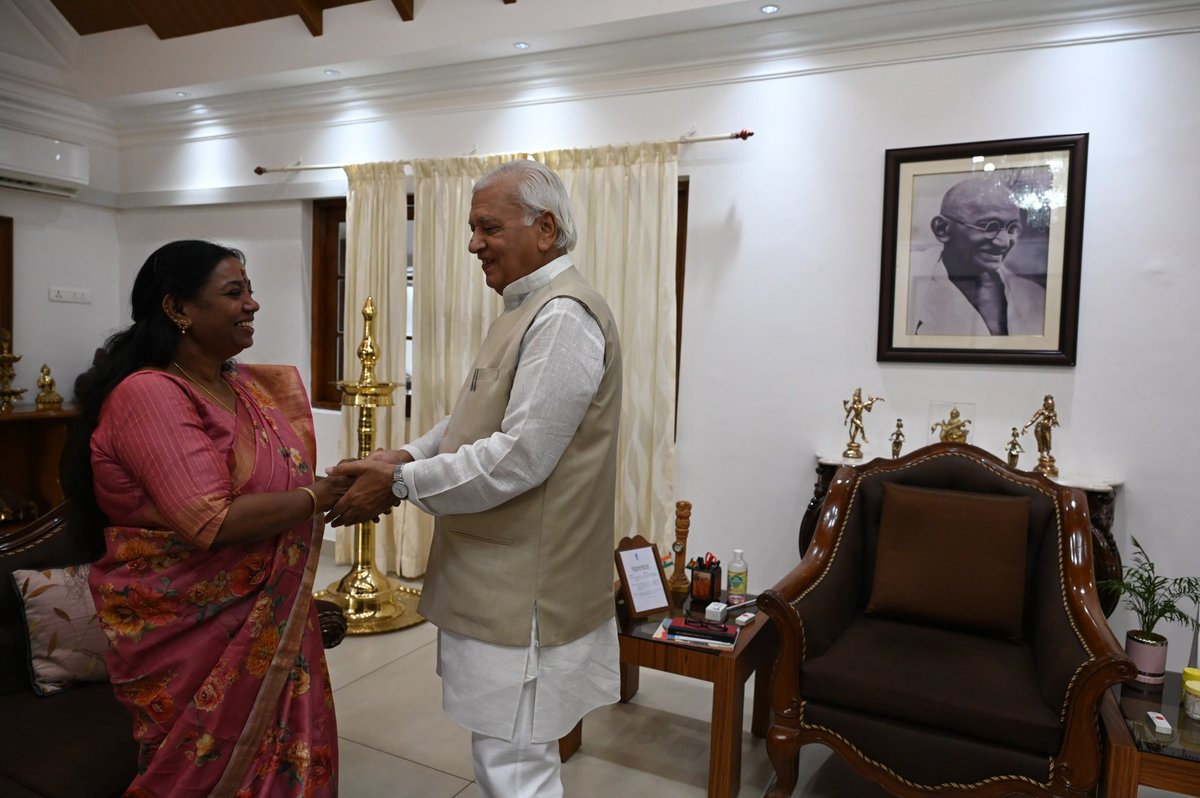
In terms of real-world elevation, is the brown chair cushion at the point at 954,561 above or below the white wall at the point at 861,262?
below

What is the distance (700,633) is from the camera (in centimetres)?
244

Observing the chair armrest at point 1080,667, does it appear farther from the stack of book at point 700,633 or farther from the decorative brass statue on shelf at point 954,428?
the decorative brass statue on shelf at point 954,428

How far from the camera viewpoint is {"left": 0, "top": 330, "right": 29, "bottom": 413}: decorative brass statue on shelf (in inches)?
186

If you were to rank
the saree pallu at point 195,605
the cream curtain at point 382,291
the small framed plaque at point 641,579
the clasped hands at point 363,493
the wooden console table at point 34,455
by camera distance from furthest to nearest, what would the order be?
the wooden console table at point 34,455 < the cream curtain at point 382,291 < the small framed plaque at point 641,579 < the clasped hands at point 363,493 < the saree pallu at point 195,605

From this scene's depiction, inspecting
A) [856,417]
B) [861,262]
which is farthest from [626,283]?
[856,417]

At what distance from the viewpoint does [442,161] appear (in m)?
4.36

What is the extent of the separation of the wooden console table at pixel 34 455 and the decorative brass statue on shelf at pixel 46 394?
54 millimetres

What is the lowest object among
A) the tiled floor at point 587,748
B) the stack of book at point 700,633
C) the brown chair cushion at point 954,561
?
the tiled floor at point 587,748

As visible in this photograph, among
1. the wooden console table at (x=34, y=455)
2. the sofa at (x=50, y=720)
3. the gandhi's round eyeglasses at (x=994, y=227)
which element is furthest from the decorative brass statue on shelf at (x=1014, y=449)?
the wooden console table at (x=34, y=455)

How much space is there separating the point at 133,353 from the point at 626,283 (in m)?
2.64

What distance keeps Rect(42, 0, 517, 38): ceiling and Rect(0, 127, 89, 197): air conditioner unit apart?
0.81 meters

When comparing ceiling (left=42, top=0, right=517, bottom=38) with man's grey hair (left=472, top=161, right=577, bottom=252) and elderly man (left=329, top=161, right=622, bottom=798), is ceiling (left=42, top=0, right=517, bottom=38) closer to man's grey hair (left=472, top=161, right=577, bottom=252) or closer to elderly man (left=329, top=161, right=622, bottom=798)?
man's grey hair (left=472, top=161, right=577, bottom=252)

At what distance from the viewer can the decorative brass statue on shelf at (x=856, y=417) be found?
3.43 m

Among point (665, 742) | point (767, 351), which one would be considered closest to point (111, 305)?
point (767, 351)
